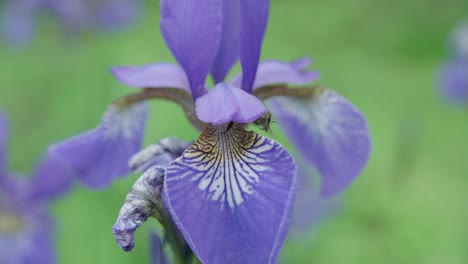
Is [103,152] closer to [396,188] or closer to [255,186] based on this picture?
[255,186]

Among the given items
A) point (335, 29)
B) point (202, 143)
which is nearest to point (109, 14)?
point (335, 29)

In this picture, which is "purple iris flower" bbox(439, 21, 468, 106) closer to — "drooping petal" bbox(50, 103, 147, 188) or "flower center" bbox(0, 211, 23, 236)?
"flower center" bbox(0, 211, 23, 236)

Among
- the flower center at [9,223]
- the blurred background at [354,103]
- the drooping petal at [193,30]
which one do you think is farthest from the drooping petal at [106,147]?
the flower center at [9,223]

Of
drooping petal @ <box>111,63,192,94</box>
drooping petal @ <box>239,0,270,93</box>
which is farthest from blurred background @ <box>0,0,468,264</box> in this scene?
drooping petal @ <box>239,0,270,93</box>

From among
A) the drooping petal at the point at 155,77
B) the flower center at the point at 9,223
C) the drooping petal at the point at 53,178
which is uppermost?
the drooping petal at the point at 155,77

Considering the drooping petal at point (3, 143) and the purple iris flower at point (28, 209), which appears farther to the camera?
the purple iris flower at point (28, 209)

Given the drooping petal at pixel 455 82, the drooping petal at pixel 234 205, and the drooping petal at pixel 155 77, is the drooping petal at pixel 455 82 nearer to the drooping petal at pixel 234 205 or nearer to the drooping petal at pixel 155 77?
the drooping petal at pixel 155 77
